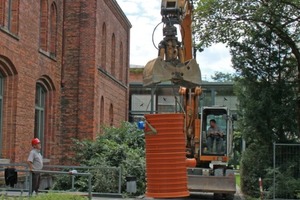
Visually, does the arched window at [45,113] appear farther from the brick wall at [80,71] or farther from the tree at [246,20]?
the tree at [246,20]

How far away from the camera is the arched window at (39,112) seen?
73.3 ft

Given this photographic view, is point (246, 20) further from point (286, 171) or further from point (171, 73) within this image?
point (171, 73)

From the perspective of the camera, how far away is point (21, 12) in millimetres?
19609

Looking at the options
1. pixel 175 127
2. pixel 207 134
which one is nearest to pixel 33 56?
pixel 207 134

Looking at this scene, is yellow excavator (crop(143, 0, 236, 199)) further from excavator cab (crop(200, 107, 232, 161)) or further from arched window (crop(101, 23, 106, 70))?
arched window (crop(101, 23, 106, 70))

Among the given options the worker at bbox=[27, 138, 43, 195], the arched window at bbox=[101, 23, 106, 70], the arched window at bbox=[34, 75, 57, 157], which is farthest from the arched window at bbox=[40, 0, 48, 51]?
the worker at bbox=[27, 138, 43, 195]

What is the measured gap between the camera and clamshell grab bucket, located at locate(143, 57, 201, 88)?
7.31 m

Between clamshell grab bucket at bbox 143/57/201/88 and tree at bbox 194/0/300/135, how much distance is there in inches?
489

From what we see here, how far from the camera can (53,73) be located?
76.7 feet

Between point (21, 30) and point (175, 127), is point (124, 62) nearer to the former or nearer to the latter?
point (21, 30)

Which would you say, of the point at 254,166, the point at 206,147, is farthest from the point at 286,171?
the point at 206,147

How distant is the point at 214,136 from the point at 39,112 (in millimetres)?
7241

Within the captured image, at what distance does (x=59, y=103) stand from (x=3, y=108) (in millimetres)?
5386

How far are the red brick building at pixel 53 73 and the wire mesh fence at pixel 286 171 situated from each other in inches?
324
